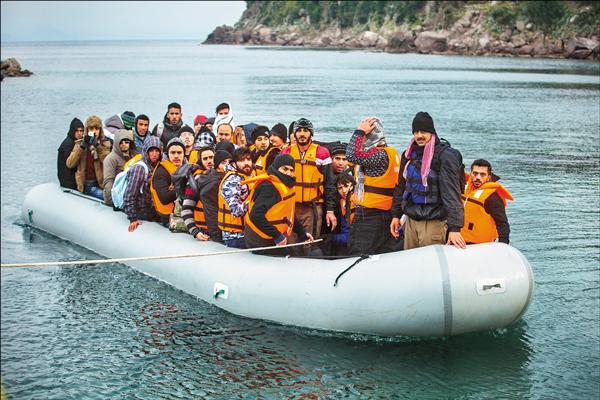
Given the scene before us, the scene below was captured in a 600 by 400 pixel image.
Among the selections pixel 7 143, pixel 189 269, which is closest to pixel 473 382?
pixel 189 269

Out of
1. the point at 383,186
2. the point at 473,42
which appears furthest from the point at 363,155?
the point at 473,42

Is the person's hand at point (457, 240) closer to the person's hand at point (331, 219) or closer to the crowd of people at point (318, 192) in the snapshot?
the crowd of people at point (318, 192)

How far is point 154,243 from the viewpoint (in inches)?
349

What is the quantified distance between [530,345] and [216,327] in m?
3.18

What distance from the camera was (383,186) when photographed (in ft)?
23.2

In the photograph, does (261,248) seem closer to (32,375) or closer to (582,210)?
(32,375)

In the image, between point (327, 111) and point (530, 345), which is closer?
point (530, 345)

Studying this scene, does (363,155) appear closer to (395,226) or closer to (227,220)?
(395,226)

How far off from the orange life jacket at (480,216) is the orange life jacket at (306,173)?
1.56 meters

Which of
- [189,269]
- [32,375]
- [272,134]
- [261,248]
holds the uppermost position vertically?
[272,134]

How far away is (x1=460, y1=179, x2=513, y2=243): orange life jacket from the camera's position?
712cm

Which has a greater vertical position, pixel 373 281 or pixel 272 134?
pixel 272 134

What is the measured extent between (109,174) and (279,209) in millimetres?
3592

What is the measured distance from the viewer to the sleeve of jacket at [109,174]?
32.5 feet
